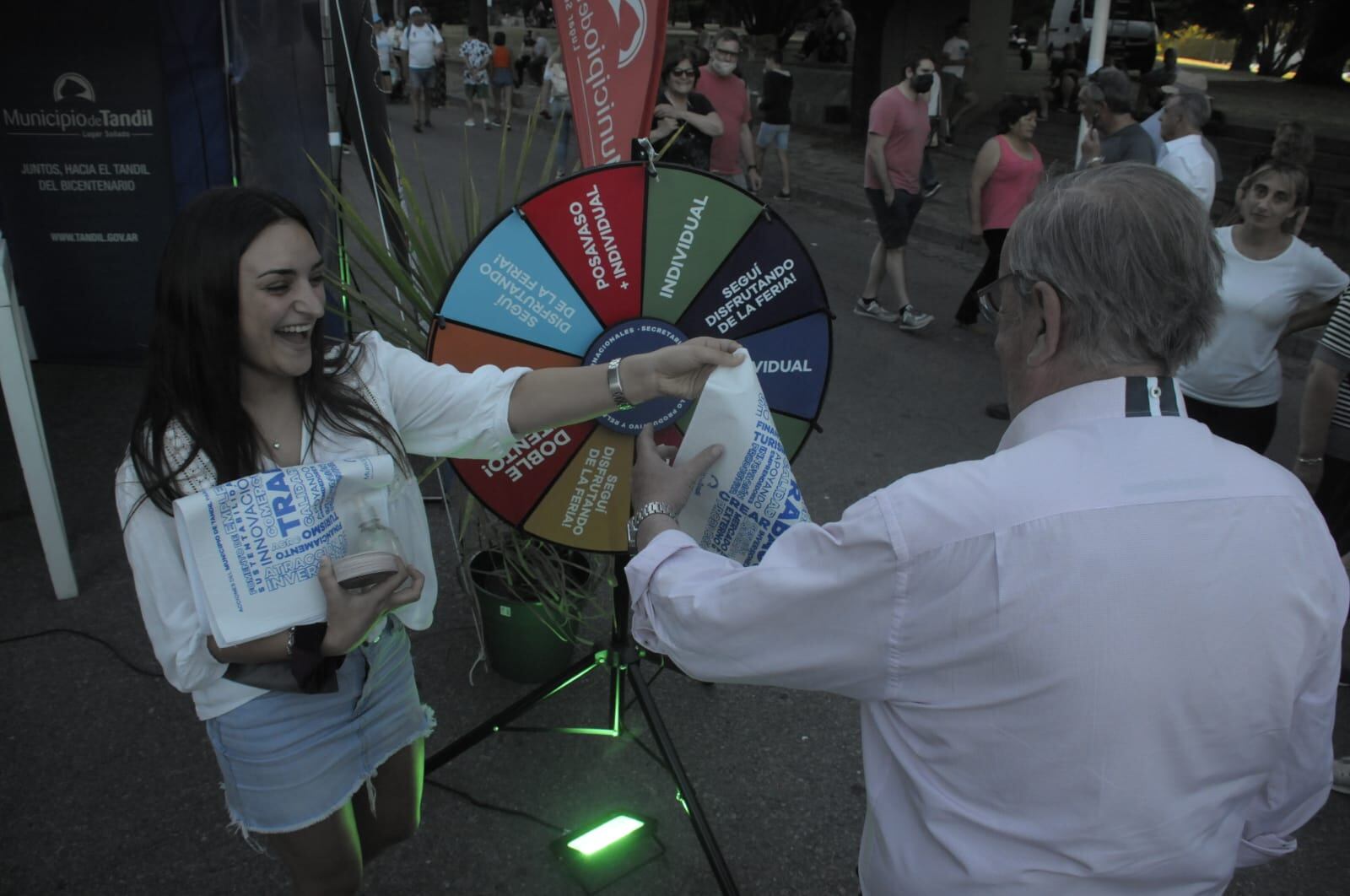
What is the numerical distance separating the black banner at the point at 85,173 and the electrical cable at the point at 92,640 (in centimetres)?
268

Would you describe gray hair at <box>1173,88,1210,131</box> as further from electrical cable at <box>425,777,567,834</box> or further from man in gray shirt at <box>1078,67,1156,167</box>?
electrical cable at <box>425,777,567,834</box>

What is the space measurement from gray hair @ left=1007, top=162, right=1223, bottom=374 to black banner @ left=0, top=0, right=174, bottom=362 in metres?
5.25

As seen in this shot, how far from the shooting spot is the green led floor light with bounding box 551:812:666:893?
251 centimetres

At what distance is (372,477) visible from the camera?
1.65m

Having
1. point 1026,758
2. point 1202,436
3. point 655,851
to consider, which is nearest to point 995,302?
point 1202,436

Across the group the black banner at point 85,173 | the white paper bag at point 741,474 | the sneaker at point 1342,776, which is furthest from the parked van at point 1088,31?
the white paper bag at point 741,474

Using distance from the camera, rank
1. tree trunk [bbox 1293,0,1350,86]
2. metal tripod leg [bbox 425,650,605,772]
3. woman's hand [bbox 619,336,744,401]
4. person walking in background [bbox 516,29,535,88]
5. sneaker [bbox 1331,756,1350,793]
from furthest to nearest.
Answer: person walking in background [bbox 516,29,535,88]
tree trunk [bbox 1293,0,1350,86]
sneaker [bbox 1331,756,1350,793]
metal tripod leg [bbox 425,650,605,772]
woman's hand [bbox 619,336,744,401]

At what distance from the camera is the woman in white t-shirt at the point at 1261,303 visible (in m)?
3.41

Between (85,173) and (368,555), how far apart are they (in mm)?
4850

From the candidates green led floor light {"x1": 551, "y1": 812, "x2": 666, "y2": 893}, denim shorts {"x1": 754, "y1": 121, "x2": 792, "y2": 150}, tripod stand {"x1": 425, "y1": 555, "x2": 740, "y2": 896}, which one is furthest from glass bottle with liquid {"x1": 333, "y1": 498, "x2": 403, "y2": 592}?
denim shorts {"x1": 754, "y1": 121, "x2": 792, "y2": 150}

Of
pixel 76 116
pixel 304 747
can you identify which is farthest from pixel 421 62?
pixel 304 747

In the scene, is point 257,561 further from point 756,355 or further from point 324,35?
point 324,35

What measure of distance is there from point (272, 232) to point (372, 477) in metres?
0.43

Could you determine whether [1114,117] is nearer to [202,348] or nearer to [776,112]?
[776,112]
